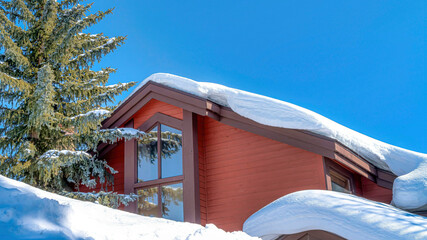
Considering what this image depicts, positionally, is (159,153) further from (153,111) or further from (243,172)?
(243,172)

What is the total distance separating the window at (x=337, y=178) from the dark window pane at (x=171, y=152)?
10.3ft

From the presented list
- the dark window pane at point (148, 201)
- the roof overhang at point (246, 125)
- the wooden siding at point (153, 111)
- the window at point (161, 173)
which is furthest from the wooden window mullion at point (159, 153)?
the roof overhang at point (246, 125)

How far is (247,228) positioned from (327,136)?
3164mm

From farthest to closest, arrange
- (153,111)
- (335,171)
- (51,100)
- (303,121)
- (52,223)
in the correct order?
(153,111), (51,100), (335,171), (303,121), (52,223)

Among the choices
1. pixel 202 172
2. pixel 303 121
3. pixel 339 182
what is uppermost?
pixel 303 121

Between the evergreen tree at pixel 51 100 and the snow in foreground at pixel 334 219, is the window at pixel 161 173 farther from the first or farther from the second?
the snow in foreground at pixel 334 219

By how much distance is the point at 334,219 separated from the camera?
4238mm

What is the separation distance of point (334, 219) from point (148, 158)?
5.91 meters

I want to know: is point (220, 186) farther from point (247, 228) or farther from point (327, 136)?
point (247, 228)

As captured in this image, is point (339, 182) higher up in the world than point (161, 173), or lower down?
lower down

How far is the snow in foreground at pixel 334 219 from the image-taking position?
3912mm

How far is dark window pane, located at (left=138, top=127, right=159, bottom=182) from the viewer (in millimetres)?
9195

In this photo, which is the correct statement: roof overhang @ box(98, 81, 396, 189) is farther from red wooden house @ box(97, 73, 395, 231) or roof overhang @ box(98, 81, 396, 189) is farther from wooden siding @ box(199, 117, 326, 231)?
wooden siding @ box(199, 117, 326, 231)

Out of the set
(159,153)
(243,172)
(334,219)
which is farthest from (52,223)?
(159,153)
